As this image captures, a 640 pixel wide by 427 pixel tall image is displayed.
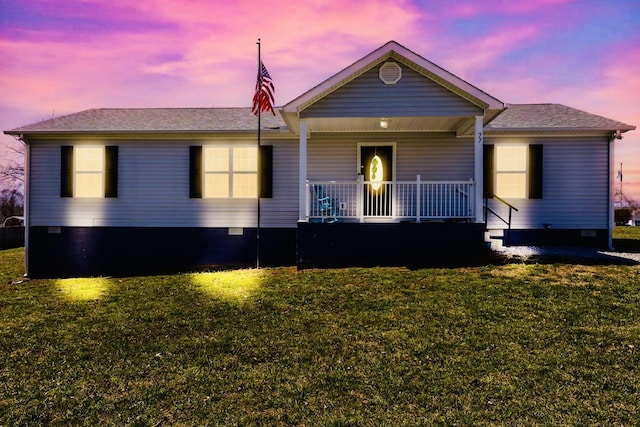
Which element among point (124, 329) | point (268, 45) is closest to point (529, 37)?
point (268, 45)

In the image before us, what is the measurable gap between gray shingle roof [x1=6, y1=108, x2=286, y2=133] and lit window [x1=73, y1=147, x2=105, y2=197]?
704 mm

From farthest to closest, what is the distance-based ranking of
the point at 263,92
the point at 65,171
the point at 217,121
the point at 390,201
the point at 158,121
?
1. the point at 158,121
2. the point at 217,121
3. the point at 65,171
4. the point at 390,201
5. the point at 263,92

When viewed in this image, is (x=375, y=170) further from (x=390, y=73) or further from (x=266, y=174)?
(x=266, y=174)

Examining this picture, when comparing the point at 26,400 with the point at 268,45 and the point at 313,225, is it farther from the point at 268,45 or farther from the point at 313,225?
the point at 268,45

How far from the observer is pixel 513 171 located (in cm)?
1234

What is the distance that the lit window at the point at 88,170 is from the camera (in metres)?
13.0

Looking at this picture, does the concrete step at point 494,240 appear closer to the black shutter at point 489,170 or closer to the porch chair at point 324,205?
the black shutter at point 489,170

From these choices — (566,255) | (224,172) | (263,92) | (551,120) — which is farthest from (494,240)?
(224,172)

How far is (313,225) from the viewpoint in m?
10.2

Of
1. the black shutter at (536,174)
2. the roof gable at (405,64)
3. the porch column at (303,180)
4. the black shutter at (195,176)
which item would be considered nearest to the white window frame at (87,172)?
the black shutter at (195,176)

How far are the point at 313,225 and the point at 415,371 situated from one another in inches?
225

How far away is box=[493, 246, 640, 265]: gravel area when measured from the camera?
31.7 feet

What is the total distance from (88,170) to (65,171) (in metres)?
0.68

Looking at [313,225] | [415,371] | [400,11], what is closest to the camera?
[415,371]
